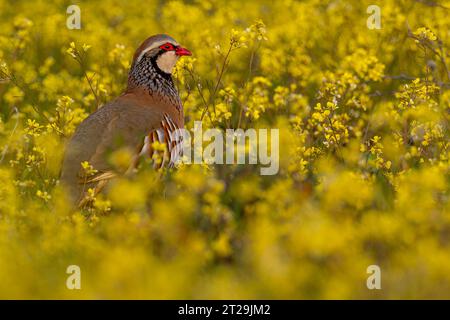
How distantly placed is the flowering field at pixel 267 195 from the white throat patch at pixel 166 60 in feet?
0.61

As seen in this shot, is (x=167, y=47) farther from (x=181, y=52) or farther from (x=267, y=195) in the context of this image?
(x=267, y=195)

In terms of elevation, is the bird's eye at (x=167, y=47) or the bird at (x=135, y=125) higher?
the bird's eye at (x=167, y=47)

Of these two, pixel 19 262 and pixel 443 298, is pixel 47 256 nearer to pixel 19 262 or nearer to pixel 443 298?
pixel 19 262

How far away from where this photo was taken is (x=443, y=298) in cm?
446

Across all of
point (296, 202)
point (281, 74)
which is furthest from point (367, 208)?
point (281, 74)

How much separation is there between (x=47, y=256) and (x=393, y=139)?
3.78 meters

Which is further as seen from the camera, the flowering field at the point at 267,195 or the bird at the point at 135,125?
the bird at the point at 135,125

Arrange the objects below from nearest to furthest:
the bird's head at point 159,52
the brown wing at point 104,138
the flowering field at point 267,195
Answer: the flowering field at point 267,195
the brown wing at point 104,138
the bird's head at point 159,52

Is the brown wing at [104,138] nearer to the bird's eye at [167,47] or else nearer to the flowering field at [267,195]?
the flowering field at [267,195]

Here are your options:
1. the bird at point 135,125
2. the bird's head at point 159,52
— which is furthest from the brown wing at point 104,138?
the bird's head at point 159,52

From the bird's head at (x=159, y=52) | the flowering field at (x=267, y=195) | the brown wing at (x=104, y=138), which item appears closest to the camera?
the flowering field at (x=267, y=195)

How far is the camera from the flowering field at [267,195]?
14.4 feet

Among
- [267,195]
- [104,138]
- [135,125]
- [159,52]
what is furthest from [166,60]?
[267,195]

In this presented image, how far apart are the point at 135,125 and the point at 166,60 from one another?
112 cm
